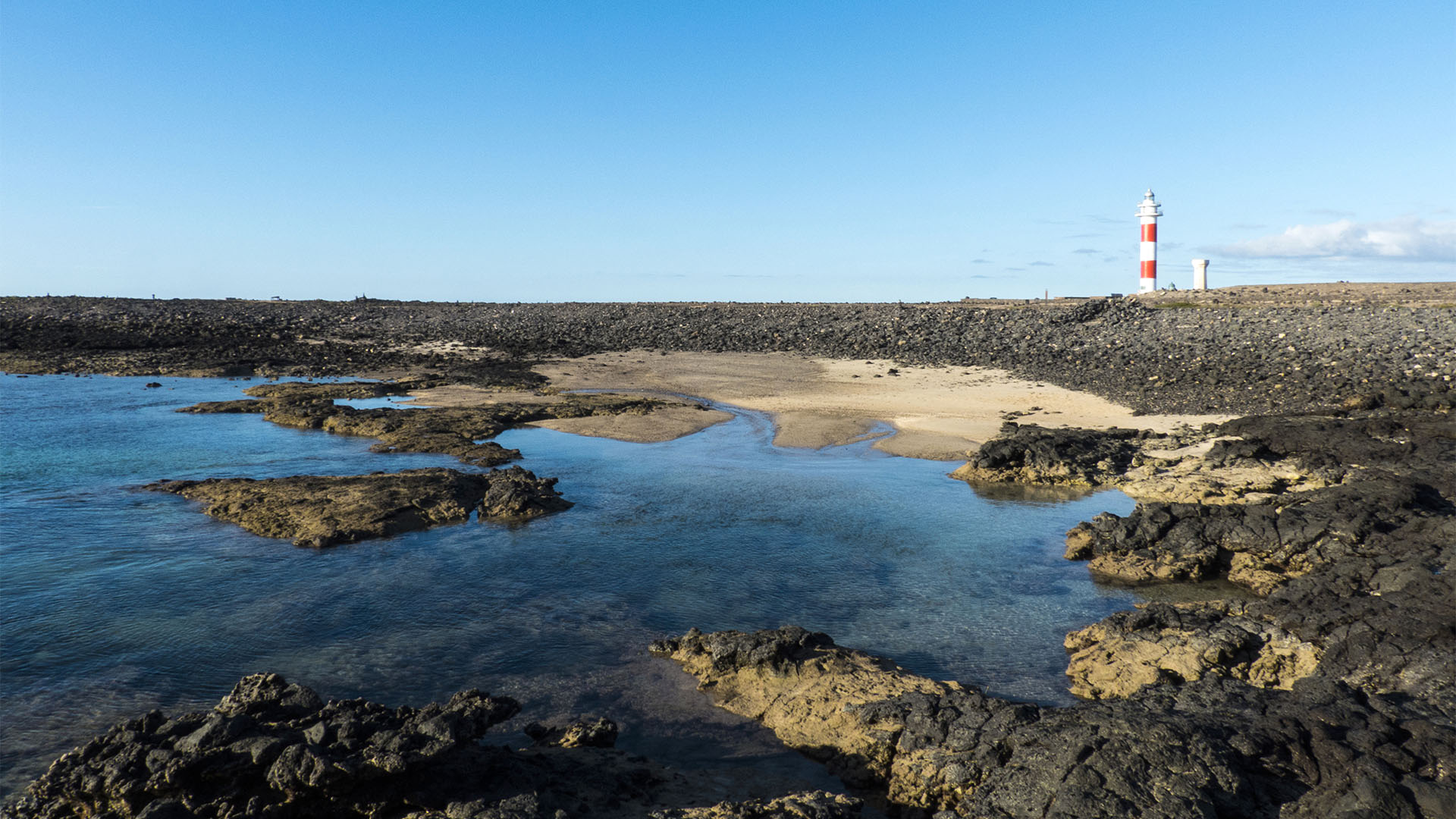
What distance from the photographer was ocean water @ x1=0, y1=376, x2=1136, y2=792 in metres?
7.86

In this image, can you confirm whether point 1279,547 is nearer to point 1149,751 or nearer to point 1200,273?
point 1149,751

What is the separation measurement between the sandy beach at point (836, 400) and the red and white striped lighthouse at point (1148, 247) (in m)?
29.3

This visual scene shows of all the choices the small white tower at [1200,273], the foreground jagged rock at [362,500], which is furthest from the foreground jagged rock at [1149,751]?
the small white tower at [1200,273]

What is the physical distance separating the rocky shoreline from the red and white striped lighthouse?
98.5 ft

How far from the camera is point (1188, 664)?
8.09m

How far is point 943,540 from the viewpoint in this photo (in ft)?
42.8

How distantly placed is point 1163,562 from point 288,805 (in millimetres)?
10442

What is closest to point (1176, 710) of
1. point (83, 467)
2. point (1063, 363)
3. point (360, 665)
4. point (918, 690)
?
point (918, 690)

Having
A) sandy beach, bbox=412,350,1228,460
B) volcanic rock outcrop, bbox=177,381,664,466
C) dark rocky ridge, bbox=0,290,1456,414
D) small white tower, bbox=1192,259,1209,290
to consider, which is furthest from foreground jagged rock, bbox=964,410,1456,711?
small white tower, bbox=1192,259,1209,290

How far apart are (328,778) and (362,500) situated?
360 inches

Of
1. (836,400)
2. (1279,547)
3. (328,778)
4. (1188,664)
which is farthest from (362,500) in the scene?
(836,400)

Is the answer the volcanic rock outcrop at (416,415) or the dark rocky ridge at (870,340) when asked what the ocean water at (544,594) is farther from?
the dark rocky ridge at (870,340)

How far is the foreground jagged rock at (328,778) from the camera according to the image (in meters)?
5.28

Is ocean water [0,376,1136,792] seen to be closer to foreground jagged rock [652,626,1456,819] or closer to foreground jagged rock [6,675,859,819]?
foreground jagged rock [652,626,1456,819]
